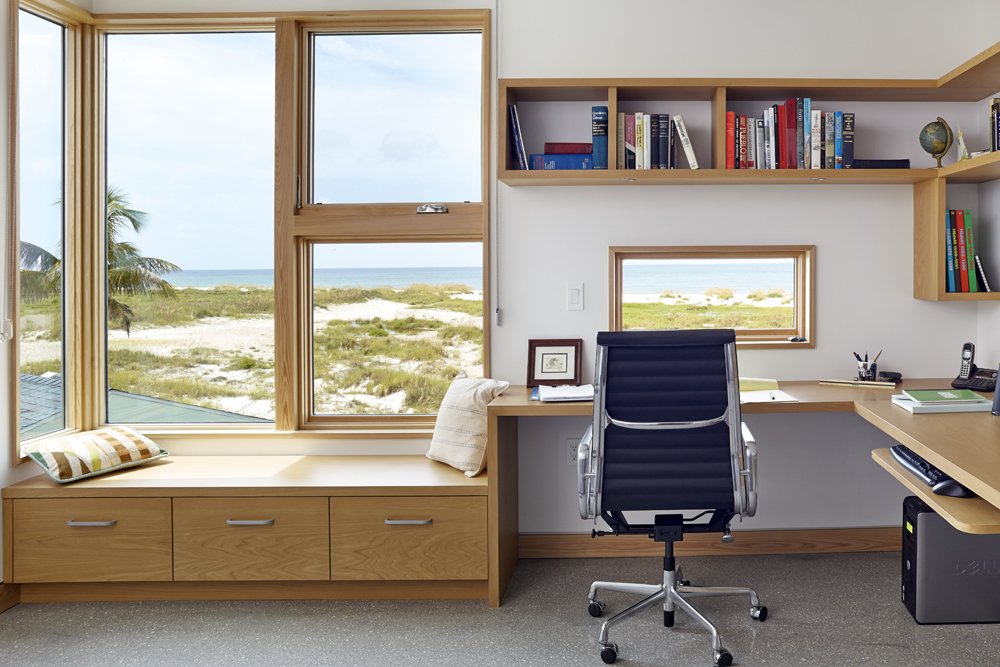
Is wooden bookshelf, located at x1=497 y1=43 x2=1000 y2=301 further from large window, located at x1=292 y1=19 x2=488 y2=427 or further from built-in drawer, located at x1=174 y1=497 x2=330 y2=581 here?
built-in drawer, located at x1=174 y1=497 x2=330 y2=581

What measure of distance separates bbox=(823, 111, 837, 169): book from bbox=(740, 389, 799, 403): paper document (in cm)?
92

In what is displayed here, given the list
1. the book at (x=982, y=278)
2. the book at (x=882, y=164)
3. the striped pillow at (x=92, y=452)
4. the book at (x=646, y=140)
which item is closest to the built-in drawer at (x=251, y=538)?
the striped pillow at (x=92, y=452)

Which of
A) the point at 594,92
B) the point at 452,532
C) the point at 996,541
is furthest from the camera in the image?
the point at 594,92

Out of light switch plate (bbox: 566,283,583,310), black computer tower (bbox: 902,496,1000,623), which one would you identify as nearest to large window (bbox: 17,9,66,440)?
light switch plate (bbox: 566,283,583,310)

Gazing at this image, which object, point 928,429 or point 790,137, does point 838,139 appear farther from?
point 928,429

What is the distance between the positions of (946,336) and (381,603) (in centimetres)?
260

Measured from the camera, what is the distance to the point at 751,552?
327 centimetres

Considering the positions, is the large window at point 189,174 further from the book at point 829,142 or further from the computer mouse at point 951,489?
the computer mouse at point 951,489

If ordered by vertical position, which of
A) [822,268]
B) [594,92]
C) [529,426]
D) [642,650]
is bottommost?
[642,650]

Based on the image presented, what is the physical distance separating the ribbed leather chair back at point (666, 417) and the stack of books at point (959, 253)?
142 cm

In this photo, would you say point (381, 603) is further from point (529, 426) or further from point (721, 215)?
point (721, 215)

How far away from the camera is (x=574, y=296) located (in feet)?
10.7

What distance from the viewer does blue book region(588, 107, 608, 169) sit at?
9.88 ft

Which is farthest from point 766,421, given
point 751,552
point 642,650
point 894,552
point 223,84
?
point 223,84
